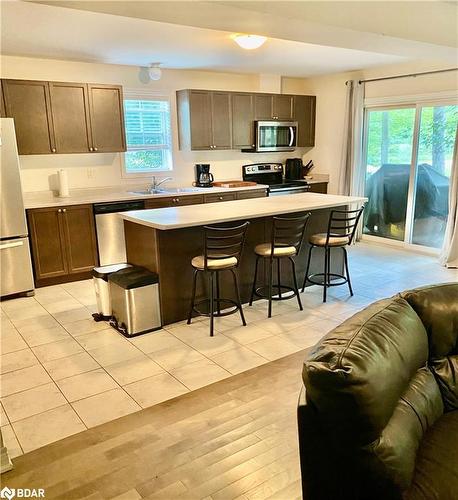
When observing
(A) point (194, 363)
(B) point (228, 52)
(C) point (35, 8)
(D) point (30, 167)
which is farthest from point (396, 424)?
(D) point (30, 167)

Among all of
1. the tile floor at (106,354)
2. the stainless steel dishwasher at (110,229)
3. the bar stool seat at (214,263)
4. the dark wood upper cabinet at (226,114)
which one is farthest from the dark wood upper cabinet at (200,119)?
the bar stool seat at (214,263)

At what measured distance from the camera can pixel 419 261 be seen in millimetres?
5629

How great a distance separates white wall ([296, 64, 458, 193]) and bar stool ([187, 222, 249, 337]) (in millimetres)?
3592

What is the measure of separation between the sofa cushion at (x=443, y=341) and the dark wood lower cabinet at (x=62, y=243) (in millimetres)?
3915

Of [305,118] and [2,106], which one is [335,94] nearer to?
[305,118]

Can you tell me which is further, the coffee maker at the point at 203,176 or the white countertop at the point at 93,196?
the coffee maker at the point at 203,176

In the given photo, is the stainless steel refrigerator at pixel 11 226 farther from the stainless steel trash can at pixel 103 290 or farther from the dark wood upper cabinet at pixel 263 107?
the dark wood upper cabinet at pixel 263 107

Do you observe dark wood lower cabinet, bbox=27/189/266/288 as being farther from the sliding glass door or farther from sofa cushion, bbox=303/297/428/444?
the sliding glass door

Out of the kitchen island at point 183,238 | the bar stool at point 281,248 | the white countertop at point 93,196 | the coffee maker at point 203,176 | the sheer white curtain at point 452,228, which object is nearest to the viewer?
the kitchen island at point 183,238

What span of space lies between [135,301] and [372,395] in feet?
8.06

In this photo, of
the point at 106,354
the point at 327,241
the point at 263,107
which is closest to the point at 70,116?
the point at 263,107

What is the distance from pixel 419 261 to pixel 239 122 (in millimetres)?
3116

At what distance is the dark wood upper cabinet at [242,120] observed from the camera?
246 inches

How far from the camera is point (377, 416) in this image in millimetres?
1359
